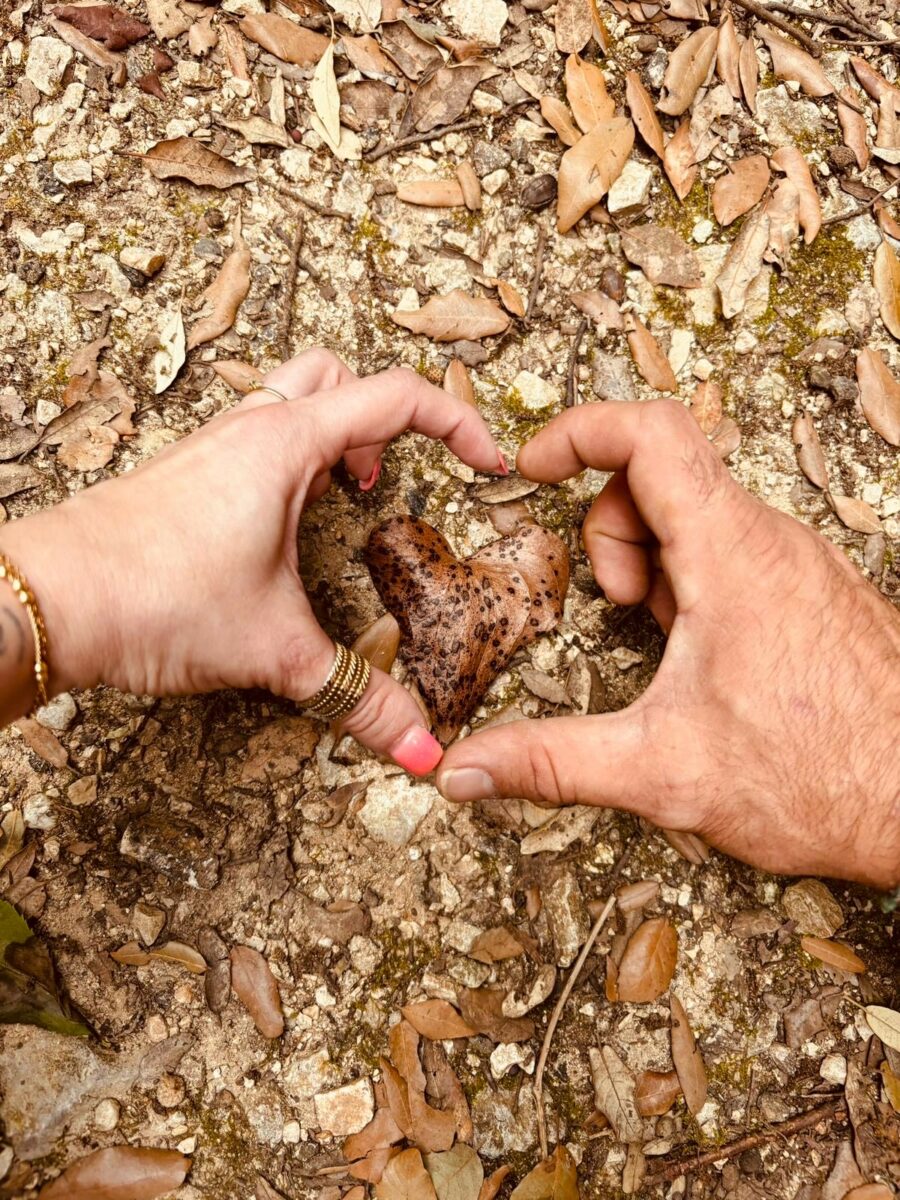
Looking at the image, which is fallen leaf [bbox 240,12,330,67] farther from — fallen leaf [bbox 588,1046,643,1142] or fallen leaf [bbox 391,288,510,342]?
fallen leaf [bbox 588,1046,643,1142]

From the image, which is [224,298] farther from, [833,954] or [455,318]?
[833,954]

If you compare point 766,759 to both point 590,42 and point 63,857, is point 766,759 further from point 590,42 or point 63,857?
point 590,42

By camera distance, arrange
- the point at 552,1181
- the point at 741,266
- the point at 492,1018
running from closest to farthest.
Answer: the point at 552,1181
the point at 492,1018
the point at 741,266

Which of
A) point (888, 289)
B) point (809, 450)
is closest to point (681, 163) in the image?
point (888, 289)

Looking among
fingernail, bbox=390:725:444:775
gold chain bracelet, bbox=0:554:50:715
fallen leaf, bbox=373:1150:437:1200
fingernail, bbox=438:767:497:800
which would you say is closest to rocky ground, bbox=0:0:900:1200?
fallen leaf, bbox=373:1150:437:1200

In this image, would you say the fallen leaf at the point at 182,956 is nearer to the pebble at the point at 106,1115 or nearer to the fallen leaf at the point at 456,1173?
the pebble at the point at 106,1115

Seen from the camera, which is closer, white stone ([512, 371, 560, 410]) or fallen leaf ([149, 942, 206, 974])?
fallen leaf ([149, 942, 206, 974])
